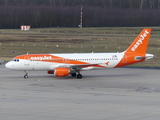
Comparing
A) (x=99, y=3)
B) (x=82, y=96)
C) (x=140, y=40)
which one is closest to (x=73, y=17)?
(x=99, y=3)

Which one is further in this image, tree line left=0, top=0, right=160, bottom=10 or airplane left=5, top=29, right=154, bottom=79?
tree line left=0, top=0, right=160, bottom=10

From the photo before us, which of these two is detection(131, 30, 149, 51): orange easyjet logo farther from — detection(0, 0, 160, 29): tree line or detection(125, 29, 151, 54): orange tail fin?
detection(0, 0, 160, 29): tree line

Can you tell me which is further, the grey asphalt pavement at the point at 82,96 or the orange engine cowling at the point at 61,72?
the orange engine cowling at the point at 61,72

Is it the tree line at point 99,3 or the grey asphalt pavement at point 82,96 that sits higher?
the tree line at point 99,3

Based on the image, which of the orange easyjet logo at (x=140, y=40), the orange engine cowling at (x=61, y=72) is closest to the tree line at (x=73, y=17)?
the orange easyjet logo at (x=140, y=40)

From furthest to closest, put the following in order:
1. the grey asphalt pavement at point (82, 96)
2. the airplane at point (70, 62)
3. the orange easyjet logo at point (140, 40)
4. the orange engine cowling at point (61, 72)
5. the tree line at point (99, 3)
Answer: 1. the tree line at point (99, 3)
2. the orange easyjet logo at point (140, 40)
3. the airplane at point (70, 62)
4. the orange engine cowling at point (61, 72)
5. the grey asphalt pavement at point (82, 96)

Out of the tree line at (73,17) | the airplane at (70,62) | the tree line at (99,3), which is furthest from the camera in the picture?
the tree line at (99,3)

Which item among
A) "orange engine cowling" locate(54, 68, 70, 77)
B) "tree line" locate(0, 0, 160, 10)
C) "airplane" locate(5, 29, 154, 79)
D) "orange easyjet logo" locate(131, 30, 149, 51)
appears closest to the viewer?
"orange engine cowling" locate(54, 68, 70, 77)

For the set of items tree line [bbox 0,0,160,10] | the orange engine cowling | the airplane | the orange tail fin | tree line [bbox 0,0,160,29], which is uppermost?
tree line [bbox 0,0,160,10]

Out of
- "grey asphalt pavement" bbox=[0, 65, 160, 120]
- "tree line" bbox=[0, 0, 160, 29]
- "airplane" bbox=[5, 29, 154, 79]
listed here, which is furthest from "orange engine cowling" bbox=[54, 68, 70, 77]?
"tree line" bbox=[0, 0, 160, 29]

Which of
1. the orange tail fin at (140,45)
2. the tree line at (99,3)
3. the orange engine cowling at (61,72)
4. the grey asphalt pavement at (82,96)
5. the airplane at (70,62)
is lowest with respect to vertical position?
the grey asphalt pavement at (82,96)

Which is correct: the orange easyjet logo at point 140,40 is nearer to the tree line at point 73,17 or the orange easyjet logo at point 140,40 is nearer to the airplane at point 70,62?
the airplane at point 70,62

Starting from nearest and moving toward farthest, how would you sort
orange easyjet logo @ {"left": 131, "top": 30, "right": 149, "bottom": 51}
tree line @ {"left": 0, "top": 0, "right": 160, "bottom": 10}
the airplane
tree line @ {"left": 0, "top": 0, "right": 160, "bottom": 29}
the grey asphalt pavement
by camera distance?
the grey asphalt pavement, the airplane, orange easyjet logo @ {"left": 131, "top": 30, "right": 149, "bottom": 51}, tree line @ {"left": 0, "top": 0, "right": 160, "bottom": 29}, tree line @ {"left": 0, "top": 0, "right": 160, "bottom": 10}

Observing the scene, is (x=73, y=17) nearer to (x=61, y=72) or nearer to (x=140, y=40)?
(x=140, y=40)
